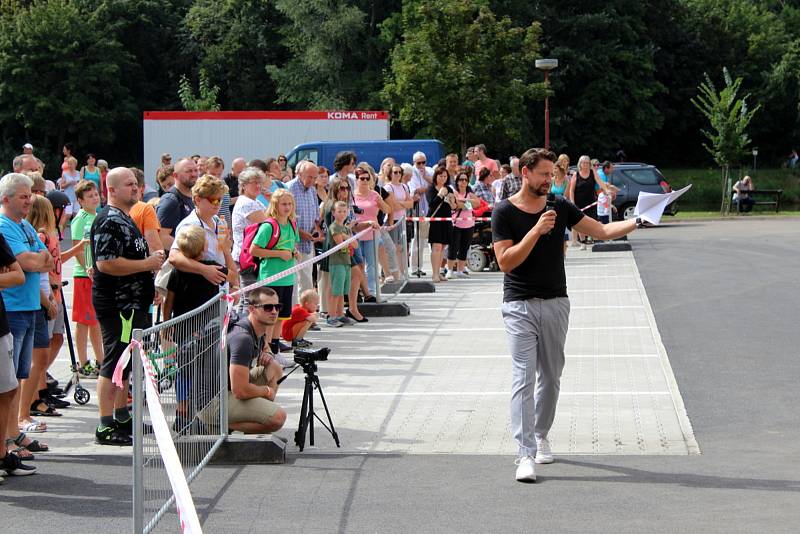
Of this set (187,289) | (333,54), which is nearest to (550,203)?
(187,289)

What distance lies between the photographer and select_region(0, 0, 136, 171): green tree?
195 ft

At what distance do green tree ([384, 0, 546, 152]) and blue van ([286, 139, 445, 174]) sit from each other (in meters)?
11.1

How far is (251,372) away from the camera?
28.2 feet

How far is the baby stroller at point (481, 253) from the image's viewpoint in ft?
72.4

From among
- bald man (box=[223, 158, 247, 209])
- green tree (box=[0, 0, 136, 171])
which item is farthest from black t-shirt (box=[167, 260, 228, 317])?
green tree (box=[0, 0, 136, 171])

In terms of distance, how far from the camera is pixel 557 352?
788cm

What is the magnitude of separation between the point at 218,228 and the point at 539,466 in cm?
350

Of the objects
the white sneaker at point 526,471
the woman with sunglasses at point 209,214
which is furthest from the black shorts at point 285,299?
the white sneaker at point 526,471

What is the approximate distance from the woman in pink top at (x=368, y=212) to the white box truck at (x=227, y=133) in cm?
1986

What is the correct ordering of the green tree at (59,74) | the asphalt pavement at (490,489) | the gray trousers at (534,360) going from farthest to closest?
the green tree at (59,74)
the gray trousers at (534,360)
the asphalt pavement at (490,489)

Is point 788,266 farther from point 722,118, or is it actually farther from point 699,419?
point 722,118

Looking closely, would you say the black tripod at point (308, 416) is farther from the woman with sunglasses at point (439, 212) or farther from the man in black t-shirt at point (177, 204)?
the woman with sunglasses at point (439, 212)

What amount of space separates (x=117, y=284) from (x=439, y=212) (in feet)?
38.4

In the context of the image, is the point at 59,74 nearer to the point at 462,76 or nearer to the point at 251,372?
the point at 462,76
